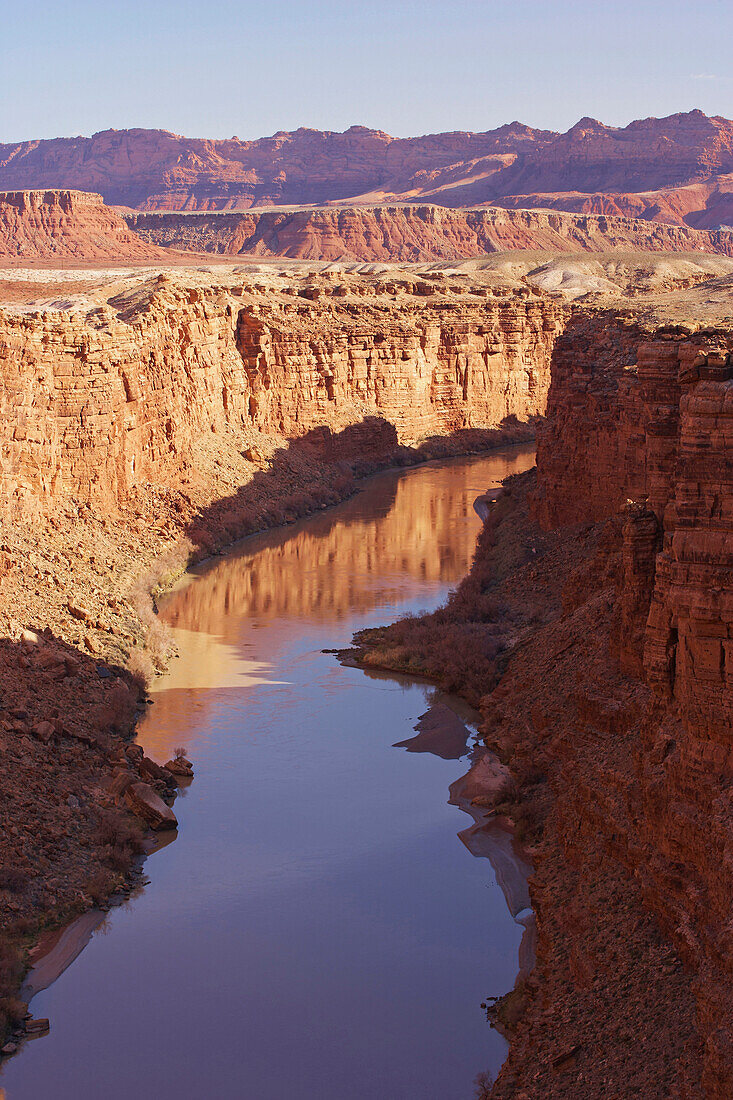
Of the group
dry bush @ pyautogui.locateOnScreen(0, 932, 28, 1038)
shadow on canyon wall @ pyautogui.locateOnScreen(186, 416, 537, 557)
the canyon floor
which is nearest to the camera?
the canyon floor

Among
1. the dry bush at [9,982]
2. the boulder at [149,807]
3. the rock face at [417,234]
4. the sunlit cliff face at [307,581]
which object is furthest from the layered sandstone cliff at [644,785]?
the rock face at [417,234]

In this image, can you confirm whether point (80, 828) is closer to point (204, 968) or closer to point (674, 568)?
point (204, 968)

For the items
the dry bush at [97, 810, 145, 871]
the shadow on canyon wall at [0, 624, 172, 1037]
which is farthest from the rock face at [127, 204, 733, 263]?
the dry bush at [97, 810, 145, 871]

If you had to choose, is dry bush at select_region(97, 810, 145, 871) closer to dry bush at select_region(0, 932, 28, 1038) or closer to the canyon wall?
dry bush at select_region(0, 932, 28, 1038)

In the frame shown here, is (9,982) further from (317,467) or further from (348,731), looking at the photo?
(317,467)

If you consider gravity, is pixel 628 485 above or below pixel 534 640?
Result: above

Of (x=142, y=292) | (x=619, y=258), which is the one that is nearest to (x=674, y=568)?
(x=142, y=292)

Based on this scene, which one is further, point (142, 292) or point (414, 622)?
point (142, 292)
